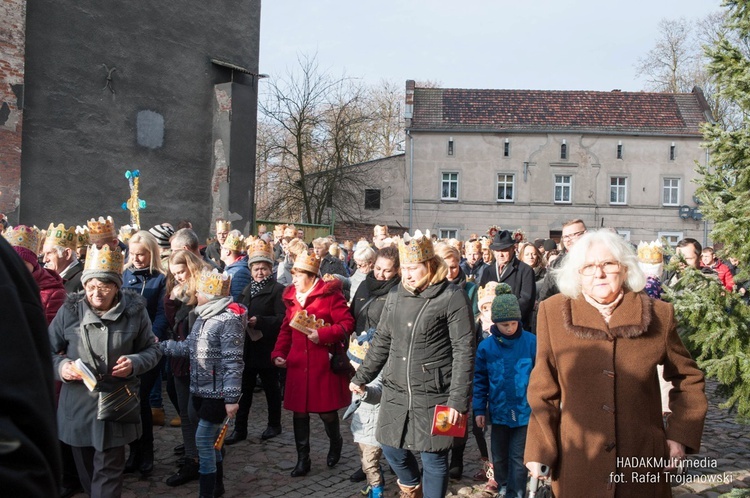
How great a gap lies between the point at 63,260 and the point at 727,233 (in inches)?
233

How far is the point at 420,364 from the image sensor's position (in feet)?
15.0

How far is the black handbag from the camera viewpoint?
4609mm

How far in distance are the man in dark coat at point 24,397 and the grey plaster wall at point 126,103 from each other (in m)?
17.2

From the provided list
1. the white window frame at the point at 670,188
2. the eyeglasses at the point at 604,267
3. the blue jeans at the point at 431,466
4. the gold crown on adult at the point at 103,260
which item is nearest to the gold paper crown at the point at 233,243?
the gold crown on adult at the point at 103,260

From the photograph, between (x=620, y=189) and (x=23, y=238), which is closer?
(x=23, y=238)

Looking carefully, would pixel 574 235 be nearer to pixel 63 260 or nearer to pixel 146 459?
pixel 146 459

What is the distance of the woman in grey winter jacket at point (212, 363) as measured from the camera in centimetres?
521

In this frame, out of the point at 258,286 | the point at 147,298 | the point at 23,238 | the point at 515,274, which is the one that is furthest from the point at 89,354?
the point at 515,274

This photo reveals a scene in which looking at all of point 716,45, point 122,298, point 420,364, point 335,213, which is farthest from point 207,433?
point 335,213

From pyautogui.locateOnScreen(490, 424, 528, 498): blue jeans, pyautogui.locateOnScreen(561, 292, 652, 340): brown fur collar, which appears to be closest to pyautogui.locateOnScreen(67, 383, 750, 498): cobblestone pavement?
pyautogui.locateOnScreen(490, 424, 528, 498): blue jeans

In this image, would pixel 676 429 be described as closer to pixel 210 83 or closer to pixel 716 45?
pixel 716 45

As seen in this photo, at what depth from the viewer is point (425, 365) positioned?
4574 millimetres

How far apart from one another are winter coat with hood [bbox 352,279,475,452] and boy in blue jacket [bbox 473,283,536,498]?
662 millimetres

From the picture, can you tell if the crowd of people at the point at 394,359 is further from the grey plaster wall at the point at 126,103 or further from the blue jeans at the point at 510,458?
the grey plaster wall at the point at 126,103
